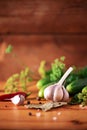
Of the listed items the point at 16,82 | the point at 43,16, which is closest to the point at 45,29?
the point at 43,16

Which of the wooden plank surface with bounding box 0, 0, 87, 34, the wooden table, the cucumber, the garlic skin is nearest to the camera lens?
the wooden table

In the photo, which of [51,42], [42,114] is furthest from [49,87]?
[51,42]

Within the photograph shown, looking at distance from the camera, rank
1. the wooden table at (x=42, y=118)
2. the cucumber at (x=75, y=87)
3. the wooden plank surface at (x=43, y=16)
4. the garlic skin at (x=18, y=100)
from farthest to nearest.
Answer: the wooden plank surface at (x=43, y=16) < the cucumber at (x=75, y=87) < the garlic skin at (x=18, y=100) < the wooden table at (x=42, y=118)

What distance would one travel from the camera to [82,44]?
190 cm

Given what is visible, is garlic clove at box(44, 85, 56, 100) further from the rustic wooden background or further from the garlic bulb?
the rustic wooden background

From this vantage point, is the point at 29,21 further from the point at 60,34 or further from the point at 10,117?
the point at 10,117

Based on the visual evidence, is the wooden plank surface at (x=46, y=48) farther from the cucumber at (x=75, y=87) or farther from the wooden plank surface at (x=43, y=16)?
the cucumber at (x=75, y=87)

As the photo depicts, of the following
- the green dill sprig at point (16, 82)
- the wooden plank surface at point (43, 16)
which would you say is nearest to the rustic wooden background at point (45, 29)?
the wooden plank surface at point (43, 16)

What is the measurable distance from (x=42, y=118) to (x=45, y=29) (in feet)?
2.53

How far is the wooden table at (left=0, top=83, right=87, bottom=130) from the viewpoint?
1104 mm

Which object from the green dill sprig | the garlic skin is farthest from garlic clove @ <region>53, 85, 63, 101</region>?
the green dill sprig

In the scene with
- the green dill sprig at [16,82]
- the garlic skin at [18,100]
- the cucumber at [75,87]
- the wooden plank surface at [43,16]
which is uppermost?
the wooden plank surface at [43,16]

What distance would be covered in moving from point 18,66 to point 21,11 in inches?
10.8

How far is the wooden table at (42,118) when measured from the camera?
3.62ft
